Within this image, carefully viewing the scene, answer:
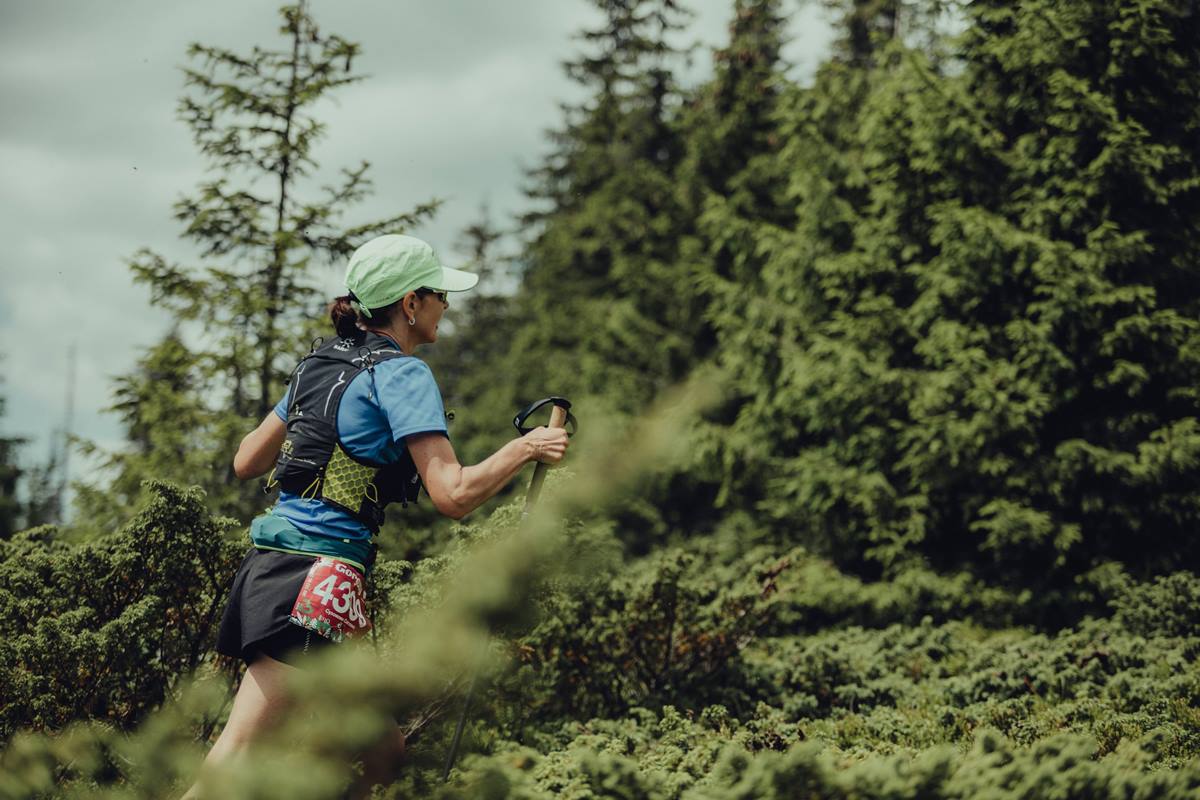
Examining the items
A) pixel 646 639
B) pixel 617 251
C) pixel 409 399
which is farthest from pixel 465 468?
pixel 617 251

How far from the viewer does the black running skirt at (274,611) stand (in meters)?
2.72

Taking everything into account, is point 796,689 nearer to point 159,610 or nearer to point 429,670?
point 159,610

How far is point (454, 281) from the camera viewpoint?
3.14 meters

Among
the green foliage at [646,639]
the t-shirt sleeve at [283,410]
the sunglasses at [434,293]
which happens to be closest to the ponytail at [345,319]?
the sunglasses at [434,293]

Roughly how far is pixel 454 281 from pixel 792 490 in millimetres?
8901

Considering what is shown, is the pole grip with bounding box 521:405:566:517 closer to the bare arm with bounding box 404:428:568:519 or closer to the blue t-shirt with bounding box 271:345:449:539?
the bare arm with bounding box 404:428:568:519

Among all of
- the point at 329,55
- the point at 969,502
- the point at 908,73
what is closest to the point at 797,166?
the point at 908,73

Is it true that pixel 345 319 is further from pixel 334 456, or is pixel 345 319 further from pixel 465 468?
pixel 465 468

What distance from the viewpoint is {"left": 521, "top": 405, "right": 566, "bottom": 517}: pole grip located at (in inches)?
120

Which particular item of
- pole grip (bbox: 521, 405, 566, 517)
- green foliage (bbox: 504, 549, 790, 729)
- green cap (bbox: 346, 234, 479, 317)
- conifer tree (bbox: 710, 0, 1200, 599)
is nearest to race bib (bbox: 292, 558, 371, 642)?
pole grip (bbox: 521, 405, 566, 517)

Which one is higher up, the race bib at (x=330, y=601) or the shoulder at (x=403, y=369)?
the shoulder at (x=403, y=369)

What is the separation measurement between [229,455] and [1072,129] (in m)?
8.70

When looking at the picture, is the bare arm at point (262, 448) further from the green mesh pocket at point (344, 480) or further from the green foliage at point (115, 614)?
the green foliage at point (115, 614)

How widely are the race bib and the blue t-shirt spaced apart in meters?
0.11
